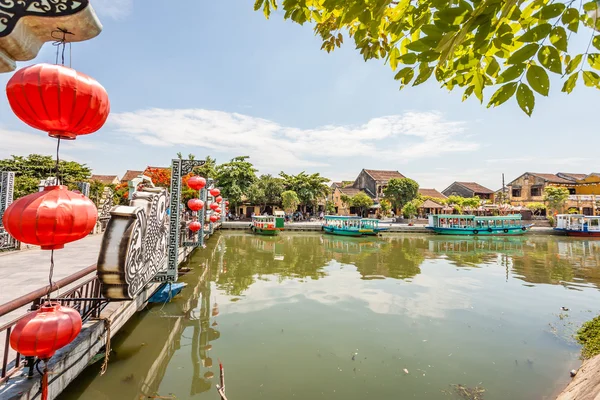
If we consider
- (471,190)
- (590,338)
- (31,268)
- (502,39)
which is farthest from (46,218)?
(471,190)

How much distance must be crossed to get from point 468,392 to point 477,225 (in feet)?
88.0

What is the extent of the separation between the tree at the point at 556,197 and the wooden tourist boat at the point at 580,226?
519 centimetres

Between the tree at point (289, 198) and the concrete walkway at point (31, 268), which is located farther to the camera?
the tree at point (289, 198)

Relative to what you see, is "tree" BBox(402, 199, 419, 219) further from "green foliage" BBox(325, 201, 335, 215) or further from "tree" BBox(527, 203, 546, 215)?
"tree" BBox(527, 203, 546, 215)

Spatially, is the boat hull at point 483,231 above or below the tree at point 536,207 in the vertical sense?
below

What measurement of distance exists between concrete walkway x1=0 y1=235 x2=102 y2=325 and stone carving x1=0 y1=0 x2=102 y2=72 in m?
4.22

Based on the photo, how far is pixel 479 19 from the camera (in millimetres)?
1163

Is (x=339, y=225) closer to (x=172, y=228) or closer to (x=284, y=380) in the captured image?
(x=172, y=228)

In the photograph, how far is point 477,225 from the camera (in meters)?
26.7

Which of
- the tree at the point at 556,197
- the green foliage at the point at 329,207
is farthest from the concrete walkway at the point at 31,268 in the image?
the tree at the point at 556,197

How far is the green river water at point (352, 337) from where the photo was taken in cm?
400

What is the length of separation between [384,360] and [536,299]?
6.33 meters

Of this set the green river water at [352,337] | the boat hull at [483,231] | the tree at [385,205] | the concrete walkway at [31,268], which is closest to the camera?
the green river water at [352,337]

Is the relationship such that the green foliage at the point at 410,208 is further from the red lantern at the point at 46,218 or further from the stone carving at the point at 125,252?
the red lantern at the point at 46,218
